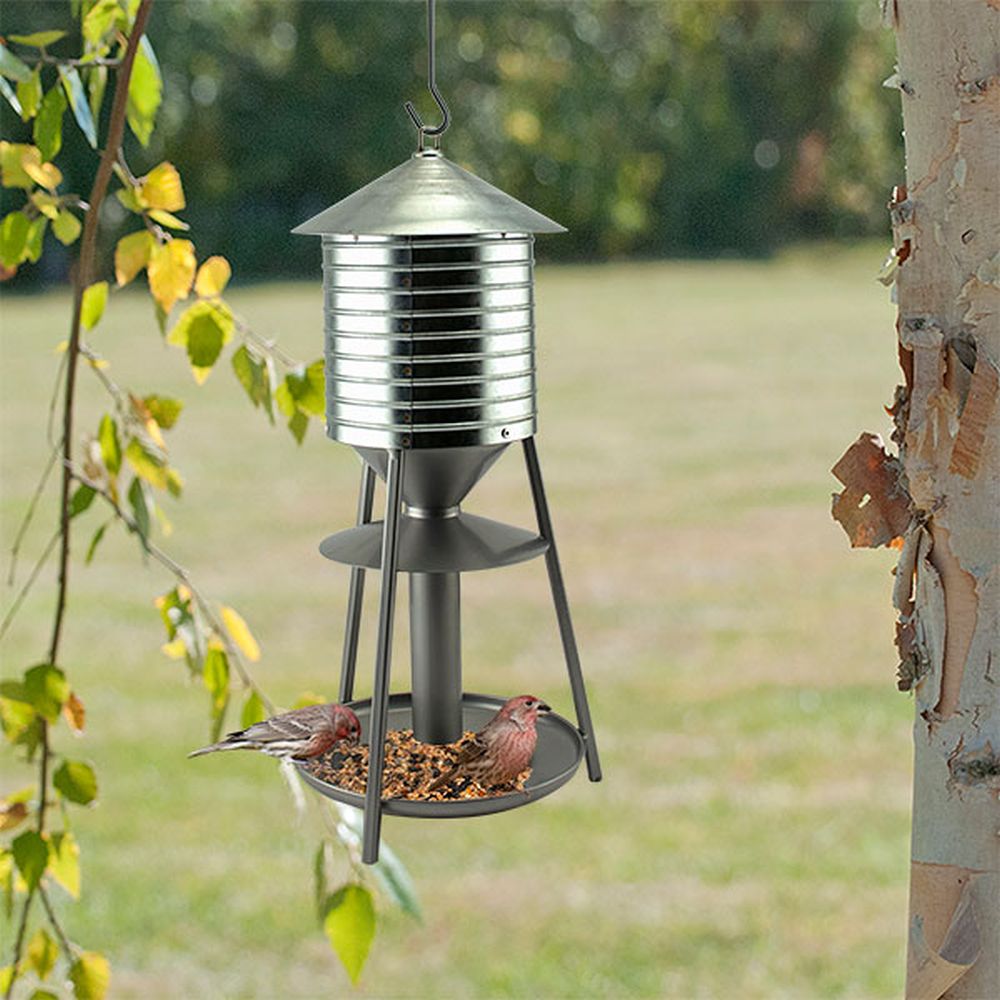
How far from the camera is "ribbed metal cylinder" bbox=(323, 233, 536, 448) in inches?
47.8

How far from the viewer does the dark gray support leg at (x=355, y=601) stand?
1.46 m

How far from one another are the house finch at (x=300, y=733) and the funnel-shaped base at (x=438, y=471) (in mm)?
195

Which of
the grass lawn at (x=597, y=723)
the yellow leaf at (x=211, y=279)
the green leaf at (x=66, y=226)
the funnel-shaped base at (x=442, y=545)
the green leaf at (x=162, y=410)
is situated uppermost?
the green leaf at (x=66, y=226)

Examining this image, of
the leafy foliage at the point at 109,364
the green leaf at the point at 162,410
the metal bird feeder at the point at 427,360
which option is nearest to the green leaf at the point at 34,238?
the leafy foliage at the point at 109,364

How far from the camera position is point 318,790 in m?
1.27

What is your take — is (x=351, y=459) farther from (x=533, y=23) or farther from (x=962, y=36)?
(x=533, y=23)

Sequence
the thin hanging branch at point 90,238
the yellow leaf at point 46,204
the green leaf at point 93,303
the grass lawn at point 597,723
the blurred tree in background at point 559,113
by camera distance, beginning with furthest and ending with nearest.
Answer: the blurred tree in background at point 559,113 < the grass lawn at point 597,723 < the green leaf at point 93,303 < the yellow leaf at point 46,204 < the thin hanging branch at point 90,238

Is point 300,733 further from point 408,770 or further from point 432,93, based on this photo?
point 432,93

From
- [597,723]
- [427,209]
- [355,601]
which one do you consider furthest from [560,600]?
[597,723]

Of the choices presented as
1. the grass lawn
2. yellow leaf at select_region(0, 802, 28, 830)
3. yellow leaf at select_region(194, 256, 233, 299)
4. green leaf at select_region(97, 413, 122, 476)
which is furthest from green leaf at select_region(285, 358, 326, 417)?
the grass lawn

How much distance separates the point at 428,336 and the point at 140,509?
47 cm

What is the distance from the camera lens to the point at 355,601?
152cm

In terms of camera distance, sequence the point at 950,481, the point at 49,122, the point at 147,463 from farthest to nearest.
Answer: the point at 147,463
the point at 49,122
the point at 950,481

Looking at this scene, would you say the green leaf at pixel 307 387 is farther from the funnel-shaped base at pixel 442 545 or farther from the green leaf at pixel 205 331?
A: the funnel-shaped base at pixel 442 545
